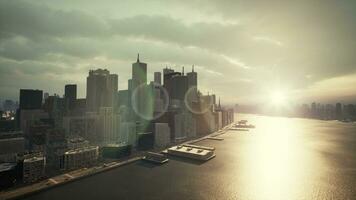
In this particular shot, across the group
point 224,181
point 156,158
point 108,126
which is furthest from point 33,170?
point 108,126

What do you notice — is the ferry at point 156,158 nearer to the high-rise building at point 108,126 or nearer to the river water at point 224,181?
the river water at point 224,181

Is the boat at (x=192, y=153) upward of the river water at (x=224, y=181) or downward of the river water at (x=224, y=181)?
upward

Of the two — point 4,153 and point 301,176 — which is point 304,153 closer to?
point 301,176

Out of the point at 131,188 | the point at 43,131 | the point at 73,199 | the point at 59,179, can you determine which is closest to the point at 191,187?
the point at 131,188

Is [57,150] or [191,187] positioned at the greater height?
[57,150]

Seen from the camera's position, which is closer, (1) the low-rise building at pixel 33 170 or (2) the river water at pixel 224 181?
(2) the river water at pixel 224 181

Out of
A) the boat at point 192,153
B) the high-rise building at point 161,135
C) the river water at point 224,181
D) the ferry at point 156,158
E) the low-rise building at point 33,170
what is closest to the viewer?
the river water at point 224,181

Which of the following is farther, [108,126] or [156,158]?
[108,126]

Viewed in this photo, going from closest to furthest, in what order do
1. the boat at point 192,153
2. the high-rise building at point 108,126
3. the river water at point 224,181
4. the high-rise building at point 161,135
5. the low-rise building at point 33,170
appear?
the river water at point 224,181 → the low-rise building at point 33,170 → the boat at point 192,153 → the high-rise building at point 161,135 → the high-rise building at point 108,126

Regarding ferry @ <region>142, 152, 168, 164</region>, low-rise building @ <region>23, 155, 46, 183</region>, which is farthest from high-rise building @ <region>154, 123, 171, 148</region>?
low-rise building @ <region>23, 155, 46, 183</region>

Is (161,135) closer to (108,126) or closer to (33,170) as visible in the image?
(108,126)

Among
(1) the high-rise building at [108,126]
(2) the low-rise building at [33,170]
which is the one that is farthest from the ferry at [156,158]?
(1) the high-rise building at [108,126]
